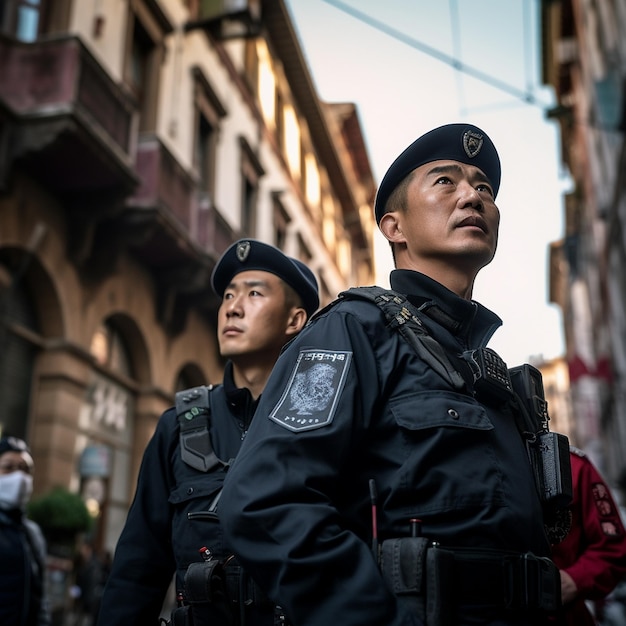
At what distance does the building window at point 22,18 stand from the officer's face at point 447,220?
31.1ft

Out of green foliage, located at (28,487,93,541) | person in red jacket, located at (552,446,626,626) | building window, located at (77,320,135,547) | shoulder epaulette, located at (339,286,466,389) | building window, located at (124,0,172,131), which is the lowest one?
person in red jacket, located at (552,446,626,626)

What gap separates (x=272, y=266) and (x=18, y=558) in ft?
9.09

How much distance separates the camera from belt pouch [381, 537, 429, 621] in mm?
1553

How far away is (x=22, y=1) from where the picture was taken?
10586mm

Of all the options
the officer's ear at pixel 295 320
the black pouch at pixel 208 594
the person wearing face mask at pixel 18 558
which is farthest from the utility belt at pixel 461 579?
the person wearing face mask at pixel 18 558

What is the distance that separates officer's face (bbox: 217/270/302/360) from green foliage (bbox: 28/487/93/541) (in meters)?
6.30

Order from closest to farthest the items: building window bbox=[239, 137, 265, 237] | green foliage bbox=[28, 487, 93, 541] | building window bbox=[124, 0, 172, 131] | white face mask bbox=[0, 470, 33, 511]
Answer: white face mask bbox=[0, 470, 33, 511] < green foliage bbox=[28, 487, 93, 541] < building window bbox=[124, 0, 172, 131] < building window bbox=[239, 137, 265, 237]

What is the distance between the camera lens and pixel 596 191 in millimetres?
22766

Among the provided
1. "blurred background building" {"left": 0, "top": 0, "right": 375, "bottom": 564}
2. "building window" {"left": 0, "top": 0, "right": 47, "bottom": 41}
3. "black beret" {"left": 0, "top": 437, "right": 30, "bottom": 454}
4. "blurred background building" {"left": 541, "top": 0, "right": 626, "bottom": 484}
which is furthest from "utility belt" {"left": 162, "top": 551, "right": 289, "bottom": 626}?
"blurred background building" {"left": 541, "top": 0, "right": 626, "bottom": 484}

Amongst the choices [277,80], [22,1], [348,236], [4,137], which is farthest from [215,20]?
[348,236]

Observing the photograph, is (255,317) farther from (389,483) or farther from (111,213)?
(111,213)

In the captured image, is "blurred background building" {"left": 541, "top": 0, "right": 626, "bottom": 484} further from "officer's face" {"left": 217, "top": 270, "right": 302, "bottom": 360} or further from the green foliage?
"officer's face" {"left": 217, "top": 270, "right": 302, "bottom": 360}

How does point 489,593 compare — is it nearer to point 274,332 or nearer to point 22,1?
point 274,332

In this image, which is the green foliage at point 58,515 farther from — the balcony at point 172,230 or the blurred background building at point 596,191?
the blurred background building at point 596,191
